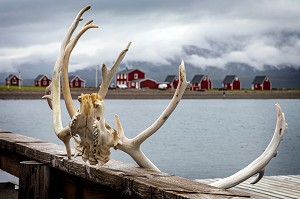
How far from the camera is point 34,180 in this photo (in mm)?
5164

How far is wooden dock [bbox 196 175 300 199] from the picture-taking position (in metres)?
8.11

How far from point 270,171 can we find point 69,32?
76.4 ft

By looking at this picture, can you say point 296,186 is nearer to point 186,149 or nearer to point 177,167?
point 177,167

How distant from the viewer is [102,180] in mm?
4160

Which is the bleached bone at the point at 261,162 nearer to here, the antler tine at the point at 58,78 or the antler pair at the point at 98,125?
the antler pair at the point at 98,125

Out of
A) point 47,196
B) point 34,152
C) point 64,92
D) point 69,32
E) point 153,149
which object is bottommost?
point 153,149

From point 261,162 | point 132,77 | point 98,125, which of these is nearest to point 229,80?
point 132,77

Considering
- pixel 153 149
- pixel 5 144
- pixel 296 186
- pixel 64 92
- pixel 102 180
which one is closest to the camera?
pixel 102 180

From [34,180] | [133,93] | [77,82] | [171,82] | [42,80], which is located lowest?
[34,180]

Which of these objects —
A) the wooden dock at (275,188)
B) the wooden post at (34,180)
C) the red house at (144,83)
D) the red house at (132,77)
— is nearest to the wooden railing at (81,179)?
the wooden post at (34,180)

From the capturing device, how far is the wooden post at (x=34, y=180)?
5062 millimetres

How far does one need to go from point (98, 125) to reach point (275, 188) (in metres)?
5.41

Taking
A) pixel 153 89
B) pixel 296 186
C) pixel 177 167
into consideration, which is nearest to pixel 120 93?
pixel 153 89

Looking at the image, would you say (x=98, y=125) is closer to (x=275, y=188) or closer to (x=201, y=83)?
(x=275, y=188)
